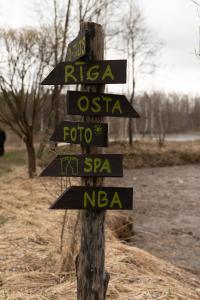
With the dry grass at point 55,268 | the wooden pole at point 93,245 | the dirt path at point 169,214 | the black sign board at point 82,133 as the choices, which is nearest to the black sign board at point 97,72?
the wooden pole at point 93,245

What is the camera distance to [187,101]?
82875mm

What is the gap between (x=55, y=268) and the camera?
517cm

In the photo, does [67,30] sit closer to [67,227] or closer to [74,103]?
[67,227]

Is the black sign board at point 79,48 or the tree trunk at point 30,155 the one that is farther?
the tree trunk at point 30,155

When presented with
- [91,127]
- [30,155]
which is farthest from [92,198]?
[30,155]

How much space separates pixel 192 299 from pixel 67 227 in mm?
2777

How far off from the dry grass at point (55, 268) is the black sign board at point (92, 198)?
123cm

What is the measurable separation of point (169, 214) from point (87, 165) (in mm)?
8078

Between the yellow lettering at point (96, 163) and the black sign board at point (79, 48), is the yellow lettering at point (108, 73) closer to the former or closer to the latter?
the black sign board at point (79, 48)

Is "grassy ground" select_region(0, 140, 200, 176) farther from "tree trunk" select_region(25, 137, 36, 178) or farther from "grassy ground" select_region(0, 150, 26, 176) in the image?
"tree trunk" select_region(25, 137, 36, 178)

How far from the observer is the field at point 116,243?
4.57 m

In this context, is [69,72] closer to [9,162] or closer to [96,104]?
[96,104]

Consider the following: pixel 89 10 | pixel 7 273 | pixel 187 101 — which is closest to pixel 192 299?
pixel 7 273

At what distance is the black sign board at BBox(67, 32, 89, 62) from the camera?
11.2 ft
